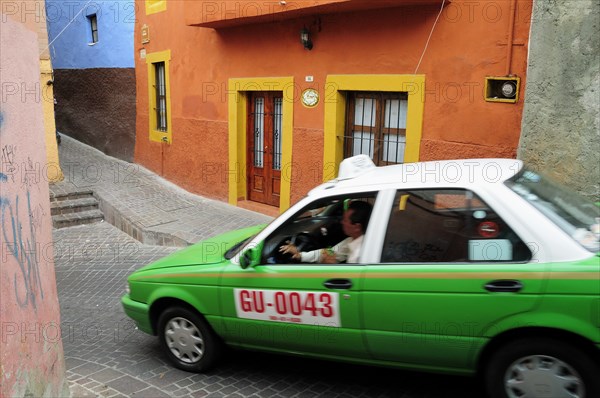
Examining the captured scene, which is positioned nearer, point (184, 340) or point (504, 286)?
point (504, 286)

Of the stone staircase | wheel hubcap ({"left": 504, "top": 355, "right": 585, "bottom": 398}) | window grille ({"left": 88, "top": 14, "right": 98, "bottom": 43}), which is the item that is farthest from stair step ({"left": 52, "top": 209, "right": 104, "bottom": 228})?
wheel hubcap ({"left": 504, "top": 355, "right": 585, "bottom": 398})

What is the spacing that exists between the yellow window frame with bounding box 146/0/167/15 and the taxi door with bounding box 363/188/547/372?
407 inches

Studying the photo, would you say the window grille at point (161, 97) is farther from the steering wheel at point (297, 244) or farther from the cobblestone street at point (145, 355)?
the steering wheel at point (297, 244)

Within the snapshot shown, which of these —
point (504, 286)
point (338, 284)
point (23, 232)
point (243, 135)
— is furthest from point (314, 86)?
point (23, 232)

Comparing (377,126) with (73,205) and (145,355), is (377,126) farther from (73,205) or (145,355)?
(73,205)

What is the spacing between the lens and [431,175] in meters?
3.84

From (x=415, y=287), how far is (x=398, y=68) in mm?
5081

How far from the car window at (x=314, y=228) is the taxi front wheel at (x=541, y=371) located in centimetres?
133

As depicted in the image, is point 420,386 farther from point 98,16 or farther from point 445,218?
point 98,16

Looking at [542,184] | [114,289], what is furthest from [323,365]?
[114,289]

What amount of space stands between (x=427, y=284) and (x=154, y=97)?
11.3m

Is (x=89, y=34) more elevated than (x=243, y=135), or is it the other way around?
(x=89, y=34)

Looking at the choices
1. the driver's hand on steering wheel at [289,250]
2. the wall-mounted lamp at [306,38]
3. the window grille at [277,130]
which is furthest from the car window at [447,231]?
the window grille at [277,130]

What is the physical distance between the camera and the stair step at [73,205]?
10.7 m
